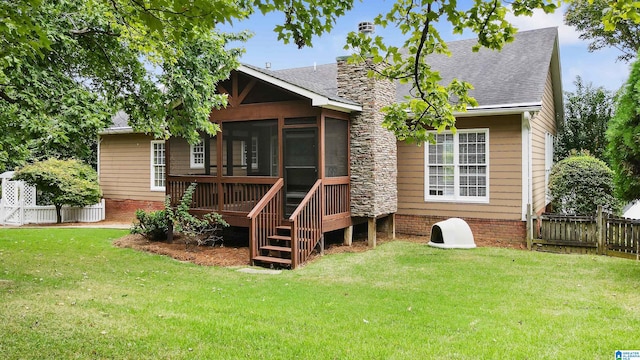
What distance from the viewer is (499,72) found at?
13.0 m

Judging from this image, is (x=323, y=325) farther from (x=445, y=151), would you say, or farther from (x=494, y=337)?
(x=445, y=151)

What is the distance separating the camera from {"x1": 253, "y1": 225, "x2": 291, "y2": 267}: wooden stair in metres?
8.98

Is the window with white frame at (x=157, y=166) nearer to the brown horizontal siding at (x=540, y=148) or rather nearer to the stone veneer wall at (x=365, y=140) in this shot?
the stone veneer wall at (x=365, y=140)

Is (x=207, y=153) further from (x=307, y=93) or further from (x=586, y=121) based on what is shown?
(x=586, y=121)

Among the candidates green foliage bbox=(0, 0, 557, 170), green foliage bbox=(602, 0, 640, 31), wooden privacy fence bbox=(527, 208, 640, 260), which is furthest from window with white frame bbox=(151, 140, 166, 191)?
green foliage bbox=(602, 0, 640, 31)

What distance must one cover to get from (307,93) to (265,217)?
275cm

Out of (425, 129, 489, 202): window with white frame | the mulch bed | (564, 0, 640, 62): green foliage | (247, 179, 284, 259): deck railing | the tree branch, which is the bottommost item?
the mulch bed

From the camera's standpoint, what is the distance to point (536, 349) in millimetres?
4359

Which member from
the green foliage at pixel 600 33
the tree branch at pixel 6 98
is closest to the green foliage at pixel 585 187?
the tree branch at pixel 6 98

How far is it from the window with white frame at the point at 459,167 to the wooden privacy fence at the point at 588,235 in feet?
5.38

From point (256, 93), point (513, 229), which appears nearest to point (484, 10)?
point (256, 93)

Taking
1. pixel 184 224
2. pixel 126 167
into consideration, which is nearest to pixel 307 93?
pixel 184 224

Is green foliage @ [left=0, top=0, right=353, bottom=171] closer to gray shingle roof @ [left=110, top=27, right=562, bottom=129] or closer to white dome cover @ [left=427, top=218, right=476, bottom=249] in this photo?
gray shingle roof @ [left=110, top=27, right=562, bottom=129]

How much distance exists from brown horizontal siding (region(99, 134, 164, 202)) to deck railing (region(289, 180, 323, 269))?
30.4 ft
